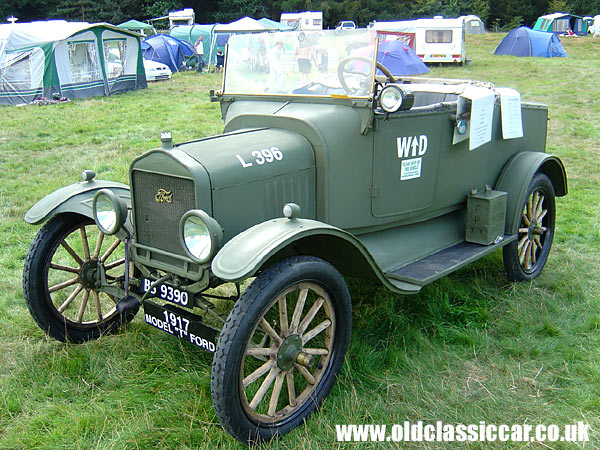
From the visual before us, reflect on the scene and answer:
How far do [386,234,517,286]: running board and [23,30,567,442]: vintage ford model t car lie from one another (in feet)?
0.04

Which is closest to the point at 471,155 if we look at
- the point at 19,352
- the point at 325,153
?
the point at 325,153

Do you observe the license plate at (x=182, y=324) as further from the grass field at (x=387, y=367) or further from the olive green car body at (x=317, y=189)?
the grass field at (x=387, y=367)

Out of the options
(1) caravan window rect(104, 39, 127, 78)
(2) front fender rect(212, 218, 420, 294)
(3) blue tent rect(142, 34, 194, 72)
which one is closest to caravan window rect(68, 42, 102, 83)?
(1) caravan window rect(104, 39, 127, 78)

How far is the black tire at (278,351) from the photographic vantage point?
2496 mm

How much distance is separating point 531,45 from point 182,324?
1020 inches

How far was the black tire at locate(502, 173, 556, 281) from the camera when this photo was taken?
445cm

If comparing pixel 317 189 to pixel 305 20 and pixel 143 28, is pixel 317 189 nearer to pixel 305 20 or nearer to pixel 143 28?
pixel 305 20

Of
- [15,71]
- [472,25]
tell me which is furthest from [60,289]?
[472,25]

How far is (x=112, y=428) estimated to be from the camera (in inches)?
110

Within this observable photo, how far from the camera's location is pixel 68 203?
3.48 metres

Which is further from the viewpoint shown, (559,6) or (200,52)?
(559,6)

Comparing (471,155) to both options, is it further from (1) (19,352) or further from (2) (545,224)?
(1) (19,352)

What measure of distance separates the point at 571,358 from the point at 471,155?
159 cm

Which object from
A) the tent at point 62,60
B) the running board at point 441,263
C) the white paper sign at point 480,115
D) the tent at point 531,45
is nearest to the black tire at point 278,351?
the running board at point 441,263
